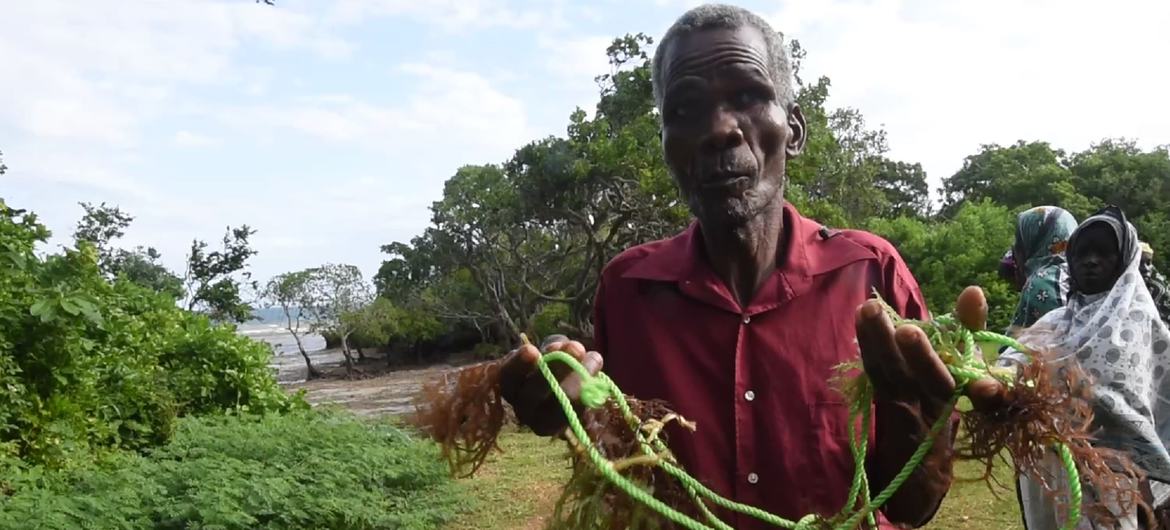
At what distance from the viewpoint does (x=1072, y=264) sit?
11.6 feet

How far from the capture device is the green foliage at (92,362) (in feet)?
17.5

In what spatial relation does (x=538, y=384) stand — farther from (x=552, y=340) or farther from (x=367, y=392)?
(x=367, y=392)

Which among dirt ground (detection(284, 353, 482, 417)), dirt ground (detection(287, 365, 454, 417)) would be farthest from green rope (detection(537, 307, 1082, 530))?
dirt ground (detection(287, 365, 454, 417))

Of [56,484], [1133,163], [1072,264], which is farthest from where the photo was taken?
[1133,163]

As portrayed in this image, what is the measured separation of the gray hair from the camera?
1.53 m

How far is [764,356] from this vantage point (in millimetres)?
1476

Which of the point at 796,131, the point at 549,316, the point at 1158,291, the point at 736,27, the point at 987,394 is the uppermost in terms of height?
the point at 549,316

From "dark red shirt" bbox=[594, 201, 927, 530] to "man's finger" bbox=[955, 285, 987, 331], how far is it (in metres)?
0.32

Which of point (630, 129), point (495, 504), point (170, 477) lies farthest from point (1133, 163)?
point (170, 477)

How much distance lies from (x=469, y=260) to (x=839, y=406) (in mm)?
19700

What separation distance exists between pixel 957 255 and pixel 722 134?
40.8ft

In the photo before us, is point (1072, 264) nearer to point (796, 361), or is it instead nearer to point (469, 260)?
point (796, 361)

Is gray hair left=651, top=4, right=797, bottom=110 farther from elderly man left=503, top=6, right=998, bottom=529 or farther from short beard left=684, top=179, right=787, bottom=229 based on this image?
short beard left=684, top=179, right=787, bottom=229

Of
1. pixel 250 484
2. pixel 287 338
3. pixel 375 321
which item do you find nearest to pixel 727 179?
pixel 250 484
